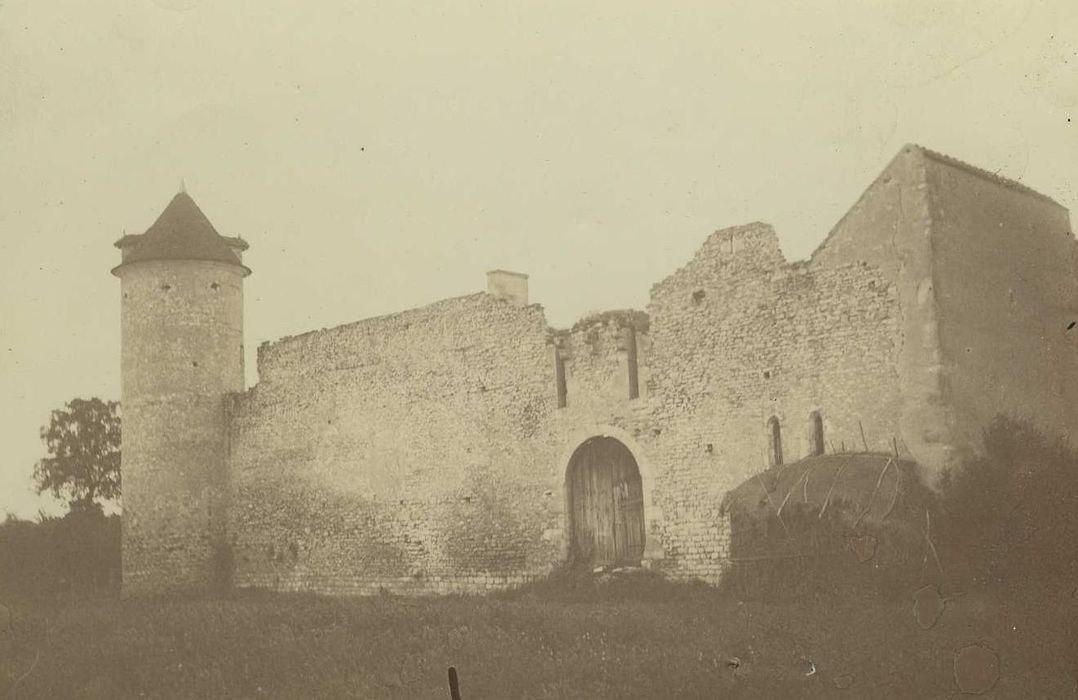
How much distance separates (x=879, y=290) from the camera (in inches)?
575

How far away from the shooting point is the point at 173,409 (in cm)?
2325

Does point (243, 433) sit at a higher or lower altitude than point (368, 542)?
higher

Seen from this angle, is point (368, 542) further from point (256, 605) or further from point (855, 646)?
point (855, 646)

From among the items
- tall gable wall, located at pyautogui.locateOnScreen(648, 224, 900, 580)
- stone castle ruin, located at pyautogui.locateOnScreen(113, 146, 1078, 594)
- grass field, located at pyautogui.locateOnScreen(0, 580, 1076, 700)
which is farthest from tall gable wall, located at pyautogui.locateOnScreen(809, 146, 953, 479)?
grass field, located at pyautogui.locateOnScreen(0, 580, 1076, 700)

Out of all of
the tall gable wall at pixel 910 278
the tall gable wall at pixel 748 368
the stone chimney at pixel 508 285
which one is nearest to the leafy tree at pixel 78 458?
the stone chimney at pixel 508 285

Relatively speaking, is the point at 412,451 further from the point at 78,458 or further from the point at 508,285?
the point at 78,458

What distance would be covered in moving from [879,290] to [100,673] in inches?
394

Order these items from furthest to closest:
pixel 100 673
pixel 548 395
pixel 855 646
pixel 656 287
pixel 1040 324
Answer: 1. pixel 548 395
2. pixel 656 287
3. pixel 1040 324
4. pixel 100 673
5. pixel 855 646

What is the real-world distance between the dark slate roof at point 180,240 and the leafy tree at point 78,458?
5.48 metres

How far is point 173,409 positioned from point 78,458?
19.0ft

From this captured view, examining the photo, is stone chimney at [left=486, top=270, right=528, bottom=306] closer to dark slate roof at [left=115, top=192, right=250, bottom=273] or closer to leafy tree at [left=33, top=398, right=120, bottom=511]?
dark slate roof at [left=115, top=192, right=250, bottom=273]

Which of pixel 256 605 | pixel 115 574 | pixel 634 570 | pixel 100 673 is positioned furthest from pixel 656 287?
pixel 115 574

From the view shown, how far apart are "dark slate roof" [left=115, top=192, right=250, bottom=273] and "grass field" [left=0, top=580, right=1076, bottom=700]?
10055 mm

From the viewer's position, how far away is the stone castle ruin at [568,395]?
574 inches
